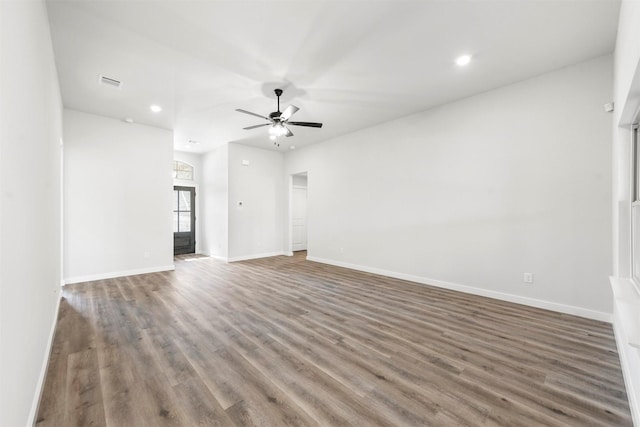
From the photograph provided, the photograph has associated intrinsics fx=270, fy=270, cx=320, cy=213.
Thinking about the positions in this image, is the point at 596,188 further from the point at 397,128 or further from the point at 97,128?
the point at 97,128

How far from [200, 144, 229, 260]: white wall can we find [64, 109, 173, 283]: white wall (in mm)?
1314

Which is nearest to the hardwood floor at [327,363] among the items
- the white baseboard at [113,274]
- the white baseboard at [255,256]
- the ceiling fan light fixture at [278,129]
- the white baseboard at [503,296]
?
the white baseboard at [503,296]

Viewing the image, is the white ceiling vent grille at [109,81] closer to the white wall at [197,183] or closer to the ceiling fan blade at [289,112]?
the ceiling fan blade at [289,112]

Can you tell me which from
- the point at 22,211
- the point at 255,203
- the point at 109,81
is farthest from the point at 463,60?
the point at 255,203

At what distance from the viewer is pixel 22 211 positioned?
1.50m

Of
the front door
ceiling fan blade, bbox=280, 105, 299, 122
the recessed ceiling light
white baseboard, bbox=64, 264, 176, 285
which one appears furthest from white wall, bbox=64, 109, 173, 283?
the recessed ceiling light

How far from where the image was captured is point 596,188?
3.08m

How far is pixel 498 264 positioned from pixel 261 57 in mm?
4094

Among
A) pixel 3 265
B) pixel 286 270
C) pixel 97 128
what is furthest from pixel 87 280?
pixel 3 265

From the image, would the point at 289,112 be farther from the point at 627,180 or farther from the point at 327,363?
the point at 627,180

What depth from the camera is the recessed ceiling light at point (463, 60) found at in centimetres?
308

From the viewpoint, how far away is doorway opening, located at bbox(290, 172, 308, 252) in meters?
8.24

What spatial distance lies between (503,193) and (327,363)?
10.8 feet

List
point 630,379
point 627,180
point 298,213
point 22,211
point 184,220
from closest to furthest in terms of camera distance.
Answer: point 22,211 → point 630,379 → point 627,180 → point 184,220 → point 298,213
